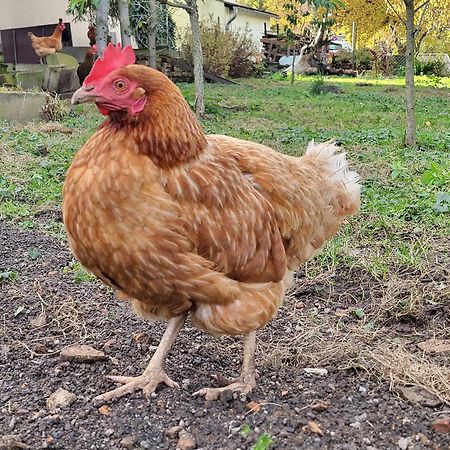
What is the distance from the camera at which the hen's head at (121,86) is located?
2.15 m

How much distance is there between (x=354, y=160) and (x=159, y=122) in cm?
506

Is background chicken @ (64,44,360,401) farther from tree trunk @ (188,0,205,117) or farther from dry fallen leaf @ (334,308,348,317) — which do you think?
tree trunk @ (188,0,205,117)

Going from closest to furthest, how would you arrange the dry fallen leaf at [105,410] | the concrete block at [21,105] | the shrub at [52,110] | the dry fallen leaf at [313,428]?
the dry fallen leaf at [313,428] < the dry fallen leaf at [105,410] < the concrete block at [21,105] < the shrub at [52,110]

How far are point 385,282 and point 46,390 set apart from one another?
2.23 meters

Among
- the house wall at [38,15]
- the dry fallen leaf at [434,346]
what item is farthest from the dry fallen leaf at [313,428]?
the house wall at [38,15]

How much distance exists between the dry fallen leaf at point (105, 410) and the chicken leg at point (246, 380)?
1.27 feet

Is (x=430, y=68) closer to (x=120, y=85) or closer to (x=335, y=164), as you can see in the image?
(x=335, y=164)

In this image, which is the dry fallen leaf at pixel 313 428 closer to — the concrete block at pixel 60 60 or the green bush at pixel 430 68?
the concrete block at pixel 60 60

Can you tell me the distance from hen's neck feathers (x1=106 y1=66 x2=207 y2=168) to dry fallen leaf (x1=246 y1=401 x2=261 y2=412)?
1085mm

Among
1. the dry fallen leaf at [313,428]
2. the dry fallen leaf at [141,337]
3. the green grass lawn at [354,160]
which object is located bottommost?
the dry fallen leaf at [313,428]

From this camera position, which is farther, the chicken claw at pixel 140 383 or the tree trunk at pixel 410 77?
the tree trunk at pixel 410 77

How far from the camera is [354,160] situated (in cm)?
689

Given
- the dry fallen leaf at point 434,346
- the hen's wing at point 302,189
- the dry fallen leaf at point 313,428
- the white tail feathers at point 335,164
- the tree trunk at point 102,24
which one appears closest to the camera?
the dry fallen leaf at point 313,428

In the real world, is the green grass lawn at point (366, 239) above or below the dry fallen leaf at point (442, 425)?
above
